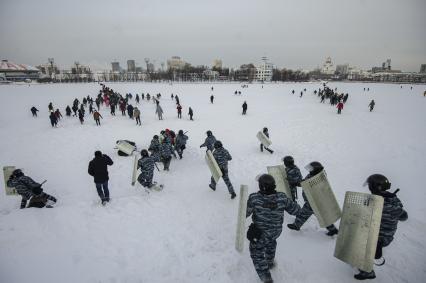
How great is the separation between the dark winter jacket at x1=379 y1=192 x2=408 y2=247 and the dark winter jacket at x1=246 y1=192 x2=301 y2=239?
48.8 inches

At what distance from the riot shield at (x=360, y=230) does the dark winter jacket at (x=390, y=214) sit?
0.20m

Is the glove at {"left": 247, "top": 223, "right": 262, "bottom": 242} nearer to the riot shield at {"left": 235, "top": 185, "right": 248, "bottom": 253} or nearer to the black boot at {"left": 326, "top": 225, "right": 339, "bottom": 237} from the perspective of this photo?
the riot shield at {"left": 235, "top": 185, "right": 248, "bottom": 253}

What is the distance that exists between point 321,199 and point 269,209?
1.42m

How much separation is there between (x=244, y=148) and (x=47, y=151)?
9.18 meters

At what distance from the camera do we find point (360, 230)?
3.39 metres

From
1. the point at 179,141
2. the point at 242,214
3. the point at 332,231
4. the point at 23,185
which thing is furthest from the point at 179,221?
the point at 179,141

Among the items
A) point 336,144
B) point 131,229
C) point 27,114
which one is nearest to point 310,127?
point 336,144

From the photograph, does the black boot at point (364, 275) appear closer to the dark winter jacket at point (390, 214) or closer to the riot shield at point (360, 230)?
the riot shield at point (360, 230)

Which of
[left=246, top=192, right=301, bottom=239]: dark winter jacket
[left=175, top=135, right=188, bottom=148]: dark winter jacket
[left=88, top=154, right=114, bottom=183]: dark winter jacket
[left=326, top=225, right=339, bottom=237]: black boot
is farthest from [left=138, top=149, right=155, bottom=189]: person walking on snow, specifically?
[left=326, top=225, right=339, bottom=237]: black boot

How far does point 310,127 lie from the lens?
15086 millimetres

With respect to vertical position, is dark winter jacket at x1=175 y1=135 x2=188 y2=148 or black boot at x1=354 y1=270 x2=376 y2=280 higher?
dark winter jacket at x1=175 y1=135 x2=188 y2=148

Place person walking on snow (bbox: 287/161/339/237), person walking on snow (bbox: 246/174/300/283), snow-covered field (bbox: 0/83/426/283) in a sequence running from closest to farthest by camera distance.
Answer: person walking on snow (bbox: 246/174/300/283) < snow-covered field (bbox: 0/83/426/283) < person walking on snow (bbox: 287/161/339/237)

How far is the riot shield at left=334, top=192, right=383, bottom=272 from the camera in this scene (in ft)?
10.7

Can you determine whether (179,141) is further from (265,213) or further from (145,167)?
(265,213)
